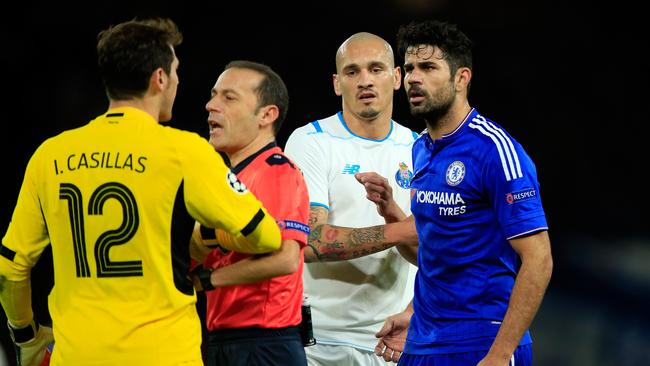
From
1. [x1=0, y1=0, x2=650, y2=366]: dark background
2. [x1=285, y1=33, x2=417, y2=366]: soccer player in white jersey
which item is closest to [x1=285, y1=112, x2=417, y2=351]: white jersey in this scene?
[x1=285, y1=33, x2=417, y2=366]: soccer player in white jersey

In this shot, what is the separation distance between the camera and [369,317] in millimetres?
4262

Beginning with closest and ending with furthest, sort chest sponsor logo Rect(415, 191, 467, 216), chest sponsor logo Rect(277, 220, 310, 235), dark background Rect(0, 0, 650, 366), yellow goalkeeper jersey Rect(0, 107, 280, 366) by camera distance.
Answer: yellow goalkeeper jersey Rect(0, 107, 280, 366) < chest sponsor logo Rect(277, 220, 310, 235) < chest sponsor logo Rect(415, 191, 467, 216) < dark background Rect(0, 0, 650, 366)

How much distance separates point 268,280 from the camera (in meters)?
3.09

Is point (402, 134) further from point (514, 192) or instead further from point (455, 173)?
point (514, 192)

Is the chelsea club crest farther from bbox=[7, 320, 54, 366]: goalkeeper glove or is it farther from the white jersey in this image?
bbox=[7, 320, 54, 366]: goalkeeper glove

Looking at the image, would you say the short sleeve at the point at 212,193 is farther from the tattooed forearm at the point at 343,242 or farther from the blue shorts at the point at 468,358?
the tattooed forearm at the point at 343,242

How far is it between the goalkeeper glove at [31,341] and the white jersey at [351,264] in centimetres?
156

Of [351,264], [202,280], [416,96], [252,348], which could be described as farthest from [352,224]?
[202,280]

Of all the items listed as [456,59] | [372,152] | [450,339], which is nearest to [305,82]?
[372,152]

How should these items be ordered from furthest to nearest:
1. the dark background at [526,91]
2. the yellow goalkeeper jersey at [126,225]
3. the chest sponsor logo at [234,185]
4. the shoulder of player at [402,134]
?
1. the dark background at [526,91]
2. the shoulder of player at [402,134]
3. the chest sponsor logo at [234,185]
4. the yellow goalkeeper jersey at [126,225]

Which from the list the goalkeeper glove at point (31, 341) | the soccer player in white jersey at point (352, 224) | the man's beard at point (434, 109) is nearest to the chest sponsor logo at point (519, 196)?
the man's beard at point (434, 109)

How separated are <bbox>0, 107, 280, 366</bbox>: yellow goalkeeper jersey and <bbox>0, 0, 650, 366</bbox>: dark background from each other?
168 inches

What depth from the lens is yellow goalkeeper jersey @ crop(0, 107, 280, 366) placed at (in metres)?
2.57

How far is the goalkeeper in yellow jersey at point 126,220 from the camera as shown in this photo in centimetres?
258
